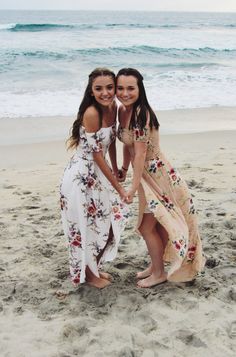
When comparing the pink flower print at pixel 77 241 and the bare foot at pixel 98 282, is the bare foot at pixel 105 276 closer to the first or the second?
the bare foot at pixel 98 282

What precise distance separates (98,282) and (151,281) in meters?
0.38

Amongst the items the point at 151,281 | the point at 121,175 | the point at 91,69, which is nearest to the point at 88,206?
the point at 121,175

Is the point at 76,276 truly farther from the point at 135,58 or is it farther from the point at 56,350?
the point at 135,58

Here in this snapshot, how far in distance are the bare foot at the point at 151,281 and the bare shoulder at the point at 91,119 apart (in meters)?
1.16

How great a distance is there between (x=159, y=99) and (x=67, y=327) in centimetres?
896

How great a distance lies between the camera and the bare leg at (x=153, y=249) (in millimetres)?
3211

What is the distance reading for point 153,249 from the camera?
327 cm

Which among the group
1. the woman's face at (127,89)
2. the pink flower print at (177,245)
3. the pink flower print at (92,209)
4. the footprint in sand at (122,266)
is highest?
the woman's face at (127,89)

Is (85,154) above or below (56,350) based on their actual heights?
above

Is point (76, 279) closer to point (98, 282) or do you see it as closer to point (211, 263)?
point (98, 282)

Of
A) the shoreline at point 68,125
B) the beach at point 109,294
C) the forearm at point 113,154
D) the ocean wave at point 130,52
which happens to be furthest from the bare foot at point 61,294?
the ocean wave at point 130,52

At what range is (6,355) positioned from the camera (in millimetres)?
2631

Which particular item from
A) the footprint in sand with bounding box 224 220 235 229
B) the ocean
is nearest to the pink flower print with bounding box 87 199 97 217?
the footprint in sand with bounding box 224 220 235 229

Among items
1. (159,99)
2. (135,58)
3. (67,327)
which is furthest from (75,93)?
(67,327)
